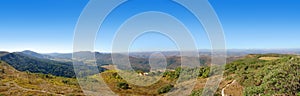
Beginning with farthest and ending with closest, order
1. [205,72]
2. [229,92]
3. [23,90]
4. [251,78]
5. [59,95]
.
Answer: [205,72] → [23,90] → [59,95] → [251,78] → [229,92]

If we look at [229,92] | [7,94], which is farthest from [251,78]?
[7,94]

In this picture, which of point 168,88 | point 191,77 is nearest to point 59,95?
point 168,88

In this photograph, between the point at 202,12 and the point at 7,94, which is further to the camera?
the point at 7,94

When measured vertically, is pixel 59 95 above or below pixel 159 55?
below

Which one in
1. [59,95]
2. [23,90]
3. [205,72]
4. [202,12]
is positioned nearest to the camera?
[202,12]

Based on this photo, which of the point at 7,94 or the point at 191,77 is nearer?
the point at 7,94

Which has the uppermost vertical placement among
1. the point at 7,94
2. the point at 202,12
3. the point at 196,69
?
the point at 202,12

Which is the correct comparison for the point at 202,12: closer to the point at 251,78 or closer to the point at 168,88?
the point at 251,78

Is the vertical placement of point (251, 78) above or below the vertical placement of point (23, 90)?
above

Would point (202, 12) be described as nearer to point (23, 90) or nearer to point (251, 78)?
point (251, 78)
